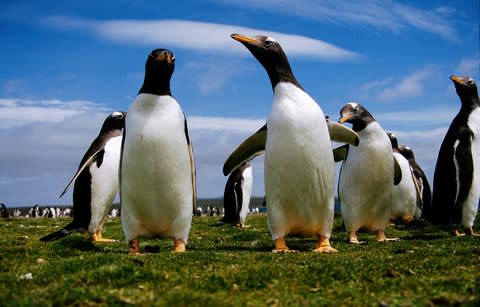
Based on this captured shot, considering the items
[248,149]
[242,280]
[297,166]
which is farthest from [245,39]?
[242,280]

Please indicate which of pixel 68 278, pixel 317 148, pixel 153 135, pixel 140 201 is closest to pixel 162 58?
pixel 153 135

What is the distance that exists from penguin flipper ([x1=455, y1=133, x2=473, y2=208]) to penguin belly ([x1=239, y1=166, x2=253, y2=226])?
10641mm

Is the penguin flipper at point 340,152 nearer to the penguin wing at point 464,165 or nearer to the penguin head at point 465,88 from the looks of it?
the penguin wing at point 464,165

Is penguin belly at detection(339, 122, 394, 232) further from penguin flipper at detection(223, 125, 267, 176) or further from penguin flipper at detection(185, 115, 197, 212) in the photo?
penguin flipper at detection(185, 115, 197, 212)

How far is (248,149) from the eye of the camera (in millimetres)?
10320

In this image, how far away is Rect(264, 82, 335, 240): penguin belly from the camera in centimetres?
870

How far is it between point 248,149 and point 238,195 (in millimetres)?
12627

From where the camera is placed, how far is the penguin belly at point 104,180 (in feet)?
42.3

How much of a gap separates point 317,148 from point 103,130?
6167 millimetres

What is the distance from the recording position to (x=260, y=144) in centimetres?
1022

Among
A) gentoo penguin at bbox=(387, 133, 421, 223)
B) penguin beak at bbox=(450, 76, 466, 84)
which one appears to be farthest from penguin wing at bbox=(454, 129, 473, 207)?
gentoo penguin at bbox=(387, 133, 421, 223)

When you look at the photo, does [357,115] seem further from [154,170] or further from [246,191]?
[246,191]

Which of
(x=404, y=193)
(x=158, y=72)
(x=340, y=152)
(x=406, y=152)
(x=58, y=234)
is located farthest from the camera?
(x=406, y=152)

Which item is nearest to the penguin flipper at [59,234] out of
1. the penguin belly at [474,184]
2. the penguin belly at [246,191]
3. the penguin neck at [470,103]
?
the penguin belly at [474,184]
